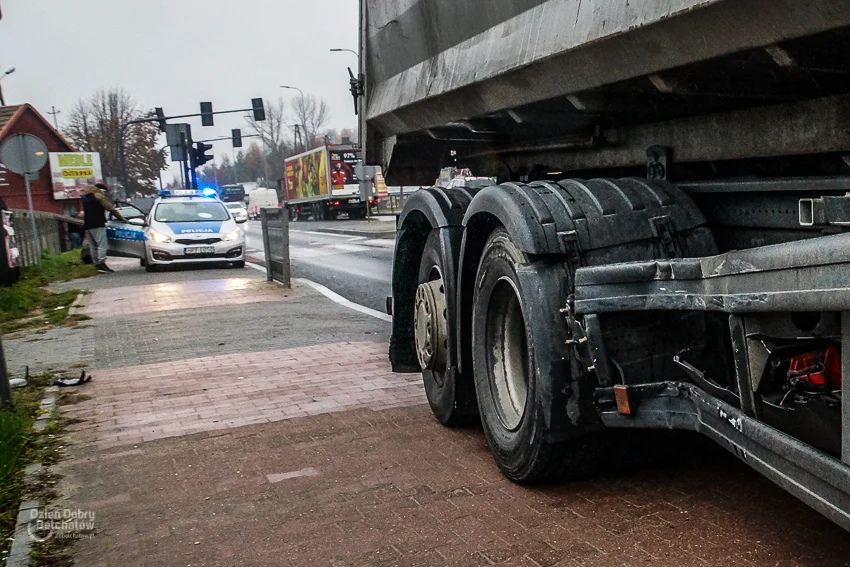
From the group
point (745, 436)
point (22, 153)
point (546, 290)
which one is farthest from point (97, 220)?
point (745, 436)

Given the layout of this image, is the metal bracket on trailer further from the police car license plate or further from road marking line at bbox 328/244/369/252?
road marking line at bbox 328/244/369/252

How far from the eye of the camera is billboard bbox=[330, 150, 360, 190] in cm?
4553

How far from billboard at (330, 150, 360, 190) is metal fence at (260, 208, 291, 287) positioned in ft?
102

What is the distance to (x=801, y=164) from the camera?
3086 millimetres

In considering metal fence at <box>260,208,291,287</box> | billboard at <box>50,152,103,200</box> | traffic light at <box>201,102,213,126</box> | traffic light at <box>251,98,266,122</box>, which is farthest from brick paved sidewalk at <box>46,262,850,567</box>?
billboard at <box>50,152,103,200</box>

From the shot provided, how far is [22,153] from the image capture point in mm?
14500

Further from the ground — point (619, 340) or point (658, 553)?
point (619, 340)

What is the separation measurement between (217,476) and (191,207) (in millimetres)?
15263

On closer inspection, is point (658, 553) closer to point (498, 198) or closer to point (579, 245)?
point (579, 245)

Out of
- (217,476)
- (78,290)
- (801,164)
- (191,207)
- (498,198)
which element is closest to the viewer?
(801,164)

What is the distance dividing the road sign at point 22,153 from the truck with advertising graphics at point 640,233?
36.8 feet

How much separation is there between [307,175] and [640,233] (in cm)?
4858

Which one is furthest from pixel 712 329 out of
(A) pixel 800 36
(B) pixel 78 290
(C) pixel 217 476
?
(B) pixel 78 290

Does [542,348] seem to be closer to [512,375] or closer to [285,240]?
[512,375]
